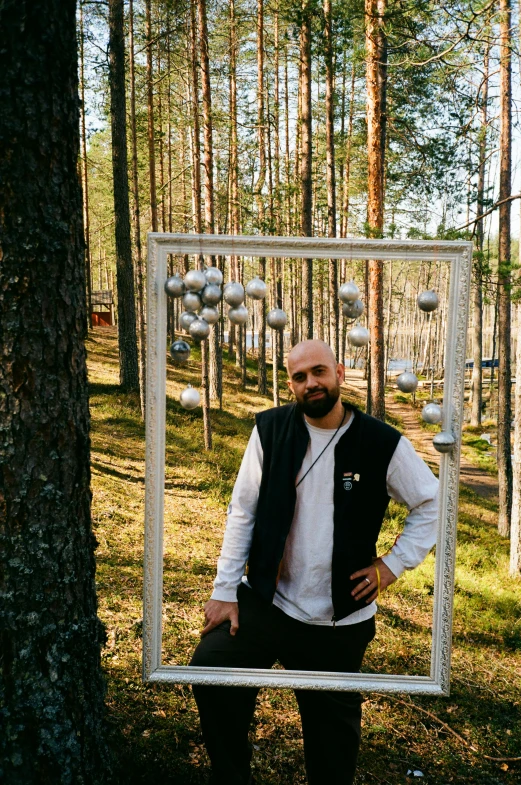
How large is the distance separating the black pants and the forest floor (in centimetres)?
48

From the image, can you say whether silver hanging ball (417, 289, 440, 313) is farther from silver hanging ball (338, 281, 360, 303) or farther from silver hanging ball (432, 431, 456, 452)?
silver hanging ball (432, 431, 456, 452)

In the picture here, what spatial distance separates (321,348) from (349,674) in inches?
51.5

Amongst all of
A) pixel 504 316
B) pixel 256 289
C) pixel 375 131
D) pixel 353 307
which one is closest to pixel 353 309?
pixel 353 307

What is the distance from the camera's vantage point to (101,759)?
213 cm

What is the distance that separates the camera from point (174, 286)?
212 cm

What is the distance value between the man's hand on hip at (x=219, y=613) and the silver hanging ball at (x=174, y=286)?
1.31 m

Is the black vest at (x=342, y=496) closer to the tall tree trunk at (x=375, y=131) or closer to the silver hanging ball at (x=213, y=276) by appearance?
the silver hanging ball at (x=213, y=276)

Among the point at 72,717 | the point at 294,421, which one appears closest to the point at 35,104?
the point at 294,421

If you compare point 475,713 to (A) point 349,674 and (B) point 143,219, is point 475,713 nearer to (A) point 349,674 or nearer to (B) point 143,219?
(A) point 349,674

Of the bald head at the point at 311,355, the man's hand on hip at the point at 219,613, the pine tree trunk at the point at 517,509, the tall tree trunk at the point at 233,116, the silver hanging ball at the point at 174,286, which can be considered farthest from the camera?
the tall tree trunk at the point at 233,116

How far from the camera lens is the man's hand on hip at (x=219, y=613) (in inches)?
93.9

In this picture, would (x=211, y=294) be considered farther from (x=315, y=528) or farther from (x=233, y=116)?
(x=233, y=116)

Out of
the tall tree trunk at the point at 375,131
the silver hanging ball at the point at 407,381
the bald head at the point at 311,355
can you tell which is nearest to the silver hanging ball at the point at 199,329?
the bald head at the point at 311,355

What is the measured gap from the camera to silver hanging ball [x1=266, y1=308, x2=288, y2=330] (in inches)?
86.9
